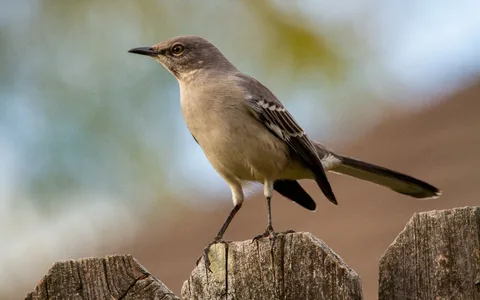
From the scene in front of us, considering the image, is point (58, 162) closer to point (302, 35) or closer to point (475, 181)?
point (302, 35)

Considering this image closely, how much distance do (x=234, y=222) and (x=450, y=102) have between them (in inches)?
87.6

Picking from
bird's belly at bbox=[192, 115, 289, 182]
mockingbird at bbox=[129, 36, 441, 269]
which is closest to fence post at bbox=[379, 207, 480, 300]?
mockingbird at bbox=[129, 36, 441, 269]

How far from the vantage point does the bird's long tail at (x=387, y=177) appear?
18.3 feet

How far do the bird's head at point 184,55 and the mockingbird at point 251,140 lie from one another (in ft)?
0.23

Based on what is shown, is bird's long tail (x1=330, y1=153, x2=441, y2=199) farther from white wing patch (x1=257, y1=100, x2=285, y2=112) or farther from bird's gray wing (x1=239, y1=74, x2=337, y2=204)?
white wing patch (x1=257, y1=100, x2=285, y2=112)

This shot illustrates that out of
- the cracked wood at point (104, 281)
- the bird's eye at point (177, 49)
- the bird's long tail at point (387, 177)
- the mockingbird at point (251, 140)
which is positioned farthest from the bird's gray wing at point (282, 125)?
the cracked wood at point (104, 281)

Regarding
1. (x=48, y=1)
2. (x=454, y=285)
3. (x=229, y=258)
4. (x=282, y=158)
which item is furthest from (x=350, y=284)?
(x=48, y=1)

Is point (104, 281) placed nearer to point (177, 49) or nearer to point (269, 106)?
→ point (269, 106)

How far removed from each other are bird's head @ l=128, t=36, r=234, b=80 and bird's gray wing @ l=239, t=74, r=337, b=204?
48 cm

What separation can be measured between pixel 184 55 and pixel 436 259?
12.5 ft

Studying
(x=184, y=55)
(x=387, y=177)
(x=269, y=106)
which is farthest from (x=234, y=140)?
(x=184, y=55)

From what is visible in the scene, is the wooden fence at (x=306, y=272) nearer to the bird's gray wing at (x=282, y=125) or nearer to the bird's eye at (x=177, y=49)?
the bird's gray wing at (x=282, y=125)

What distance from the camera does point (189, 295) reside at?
339cm

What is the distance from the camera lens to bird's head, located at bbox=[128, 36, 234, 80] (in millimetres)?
6480
